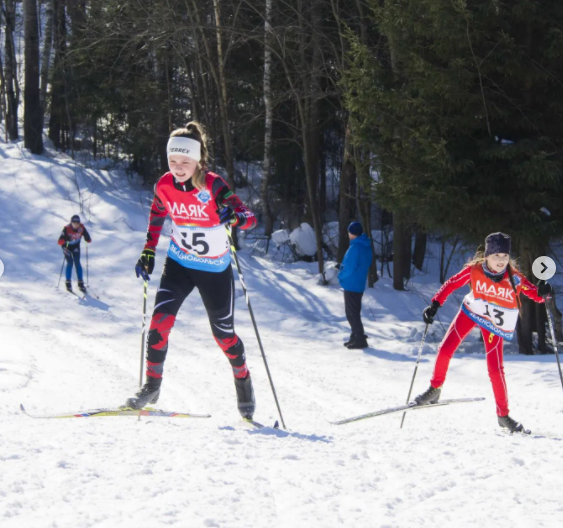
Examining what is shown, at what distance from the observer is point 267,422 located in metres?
5.87

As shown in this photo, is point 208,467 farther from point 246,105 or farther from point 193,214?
point 246,105

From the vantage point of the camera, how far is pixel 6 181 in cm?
2141

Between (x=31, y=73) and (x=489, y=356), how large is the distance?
20.9 m

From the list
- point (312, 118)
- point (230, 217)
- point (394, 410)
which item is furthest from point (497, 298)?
point (312, 118)

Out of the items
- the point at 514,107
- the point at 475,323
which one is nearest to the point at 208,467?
the point at 475,323

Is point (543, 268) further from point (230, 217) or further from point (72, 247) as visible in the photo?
point (72, 247)

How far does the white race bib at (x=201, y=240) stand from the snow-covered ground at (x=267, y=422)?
128 cm

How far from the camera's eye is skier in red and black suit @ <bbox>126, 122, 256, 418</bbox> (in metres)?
4.99

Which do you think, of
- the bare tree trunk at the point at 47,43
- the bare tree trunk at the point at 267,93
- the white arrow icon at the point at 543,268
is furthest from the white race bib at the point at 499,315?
the bare tree trunk at the point at 47,43

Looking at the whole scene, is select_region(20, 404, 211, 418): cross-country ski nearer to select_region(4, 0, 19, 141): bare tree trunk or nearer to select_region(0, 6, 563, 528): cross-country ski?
select_region(0, 6, 563, 528): cross-country ski

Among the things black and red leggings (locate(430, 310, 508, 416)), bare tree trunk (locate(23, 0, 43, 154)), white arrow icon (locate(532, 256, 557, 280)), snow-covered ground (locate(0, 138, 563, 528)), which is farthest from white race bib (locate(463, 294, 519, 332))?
bare tree trunk (locate(23, 0, 43, 154))

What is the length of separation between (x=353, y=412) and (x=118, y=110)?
18.1 meters

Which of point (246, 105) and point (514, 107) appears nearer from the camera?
point (514, 107)

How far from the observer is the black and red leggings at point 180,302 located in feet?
16.6
